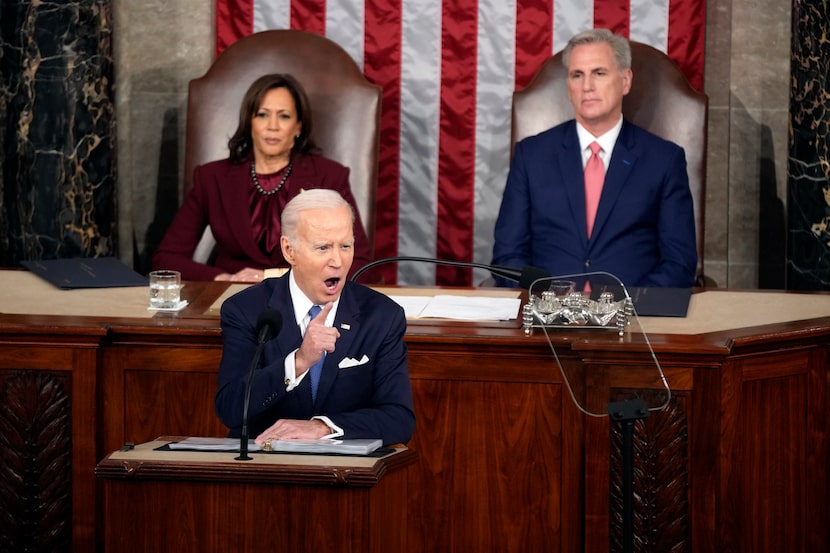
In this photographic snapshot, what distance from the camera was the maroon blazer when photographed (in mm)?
5188

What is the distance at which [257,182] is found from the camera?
17.2 feet

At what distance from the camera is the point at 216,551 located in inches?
96.9

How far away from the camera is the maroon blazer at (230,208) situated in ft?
17.0

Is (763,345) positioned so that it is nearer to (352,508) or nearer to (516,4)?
(352,508)

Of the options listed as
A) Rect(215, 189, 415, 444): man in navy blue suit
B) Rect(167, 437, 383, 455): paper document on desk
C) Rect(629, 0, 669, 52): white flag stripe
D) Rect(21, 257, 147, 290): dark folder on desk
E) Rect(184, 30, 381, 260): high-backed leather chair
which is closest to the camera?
Rect(167, 437, 383, 455): paper document on desk

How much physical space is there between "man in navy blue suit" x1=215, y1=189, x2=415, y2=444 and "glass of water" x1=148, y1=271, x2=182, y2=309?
954 mm

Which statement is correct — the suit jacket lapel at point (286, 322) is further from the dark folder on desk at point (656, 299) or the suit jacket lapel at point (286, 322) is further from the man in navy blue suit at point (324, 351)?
the dark folder on desk at point (656, 299)

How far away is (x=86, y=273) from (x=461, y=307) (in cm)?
133

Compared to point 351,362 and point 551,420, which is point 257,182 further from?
point 351,362

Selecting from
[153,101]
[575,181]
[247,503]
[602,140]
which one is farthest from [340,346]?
[153,101]

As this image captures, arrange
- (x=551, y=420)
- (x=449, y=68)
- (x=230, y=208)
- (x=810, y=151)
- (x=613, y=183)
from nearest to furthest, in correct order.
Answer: (x=551, y=420) < (x=613, y=183) < (x=230, y=208) < (x=810, y=151) < (x=449, y=68)

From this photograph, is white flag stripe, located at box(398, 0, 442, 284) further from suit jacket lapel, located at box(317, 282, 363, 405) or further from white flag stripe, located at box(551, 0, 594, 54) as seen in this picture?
suit jacket lapel, located at box(317, 282, 363, 405)

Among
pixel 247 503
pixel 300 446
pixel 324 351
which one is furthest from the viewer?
pixel 324 351

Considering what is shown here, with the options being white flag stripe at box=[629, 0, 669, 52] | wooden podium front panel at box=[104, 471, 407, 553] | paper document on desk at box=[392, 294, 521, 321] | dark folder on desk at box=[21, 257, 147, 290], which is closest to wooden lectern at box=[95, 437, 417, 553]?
wooden podium front panel at box=[104, 471, 407, 553]
